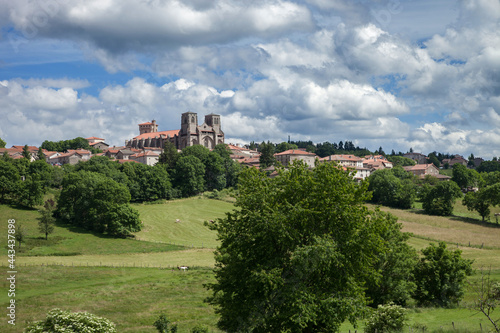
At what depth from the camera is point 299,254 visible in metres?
21.1

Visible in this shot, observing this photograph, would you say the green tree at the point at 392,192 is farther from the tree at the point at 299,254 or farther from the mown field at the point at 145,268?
the tree at the point at 299,254

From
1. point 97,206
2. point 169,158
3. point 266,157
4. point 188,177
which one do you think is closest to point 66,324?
point 97,206

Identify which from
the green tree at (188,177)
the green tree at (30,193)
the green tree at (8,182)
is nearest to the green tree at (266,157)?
the green tree at (188,177)

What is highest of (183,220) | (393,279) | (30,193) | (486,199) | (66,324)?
(30,193)

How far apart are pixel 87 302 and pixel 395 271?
27.7 m

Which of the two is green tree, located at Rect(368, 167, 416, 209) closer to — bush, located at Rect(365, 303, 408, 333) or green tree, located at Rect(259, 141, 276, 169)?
green tree, located at Rect(259, 141, 276, 169)

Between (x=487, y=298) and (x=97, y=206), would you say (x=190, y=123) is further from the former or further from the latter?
(x=487, y=298)

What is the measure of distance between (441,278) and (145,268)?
120ft

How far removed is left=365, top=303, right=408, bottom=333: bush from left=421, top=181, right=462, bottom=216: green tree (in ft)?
312

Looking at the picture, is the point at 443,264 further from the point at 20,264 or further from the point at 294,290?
the point at 20,264

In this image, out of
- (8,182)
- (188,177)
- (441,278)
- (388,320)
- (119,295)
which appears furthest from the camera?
(188,177)

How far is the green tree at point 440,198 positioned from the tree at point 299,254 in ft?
318

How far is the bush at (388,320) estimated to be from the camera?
→ 2470cm

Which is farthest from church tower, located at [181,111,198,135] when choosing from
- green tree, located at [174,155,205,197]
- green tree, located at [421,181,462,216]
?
green tree, located at [421,181,462,216]
